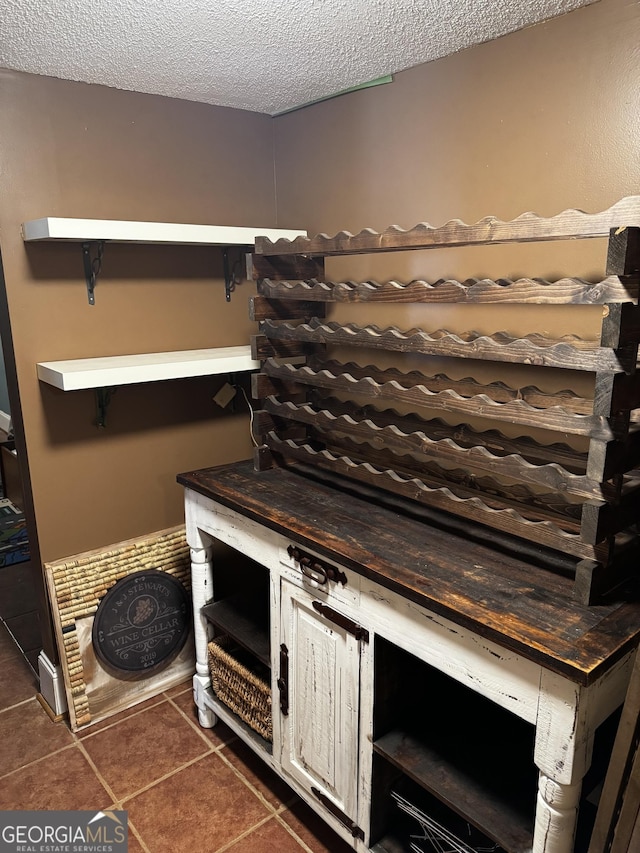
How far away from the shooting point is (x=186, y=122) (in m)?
2.22

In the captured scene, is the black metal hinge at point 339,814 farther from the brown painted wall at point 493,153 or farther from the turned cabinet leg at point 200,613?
the brown painted wall at point 493,153

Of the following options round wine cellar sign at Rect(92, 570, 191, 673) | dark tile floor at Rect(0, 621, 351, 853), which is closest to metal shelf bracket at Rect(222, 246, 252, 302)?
round wine cellar sign at Rect(92, 570, 191, 673)

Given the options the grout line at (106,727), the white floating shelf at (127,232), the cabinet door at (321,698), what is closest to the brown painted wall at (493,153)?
the white floating shelf at (127,232)

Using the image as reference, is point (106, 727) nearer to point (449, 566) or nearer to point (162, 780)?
point (162, 780)

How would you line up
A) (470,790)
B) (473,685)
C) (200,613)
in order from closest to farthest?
(473,685) < (470,790) < (200,613)

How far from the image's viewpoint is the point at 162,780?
2.05 metres

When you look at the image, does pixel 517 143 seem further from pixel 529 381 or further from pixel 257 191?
pixel 257 191

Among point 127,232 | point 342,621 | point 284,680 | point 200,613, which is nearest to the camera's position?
point 342,621

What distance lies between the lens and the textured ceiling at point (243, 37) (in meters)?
1.47

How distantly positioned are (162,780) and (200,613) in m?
0.53

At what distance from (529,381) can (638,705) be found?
85 centimetres

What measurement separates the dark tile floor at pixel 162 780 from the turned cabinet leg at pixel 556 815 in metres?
0.83

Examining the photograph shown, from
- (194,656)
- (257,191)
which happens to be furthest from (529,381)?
(194,656)

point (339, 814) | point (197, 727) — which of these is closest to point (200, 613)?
point (197, 727)
